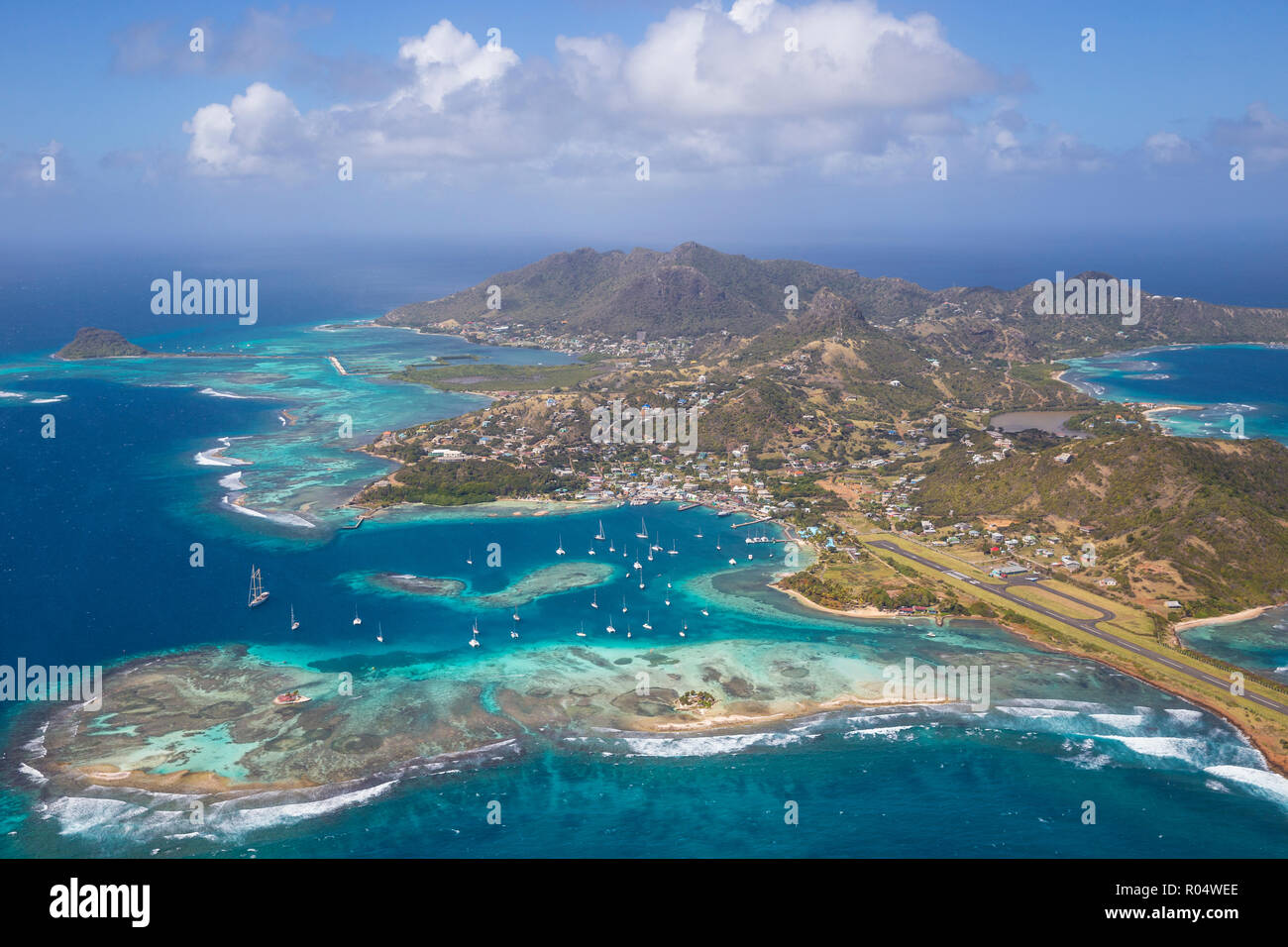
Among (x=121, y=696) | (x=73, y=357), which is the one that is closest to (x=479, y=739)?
(x=121, y=696)

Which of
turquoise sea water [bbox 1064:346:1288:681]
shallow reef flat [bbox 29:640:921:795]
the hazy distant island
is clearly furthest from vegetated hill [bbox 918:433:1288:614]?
Answer: the hazy distant island

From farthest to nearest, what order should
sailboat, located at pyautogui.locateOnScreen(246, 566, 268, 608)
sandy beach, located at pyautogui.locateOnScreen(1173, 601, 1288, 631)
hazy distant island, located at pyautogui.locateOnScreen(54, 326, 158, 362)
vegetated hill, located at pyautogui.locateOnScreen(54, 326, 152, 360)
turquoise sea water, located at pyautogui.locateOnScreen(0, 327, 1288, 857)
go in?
vegetated hill, located at pyautogui.locateOnScreen(54, 326, 152, 360), hazy distant island, located at pyautogui.locateOnScreen(54, 326, 158, 362), sailboat, located at pyautogui.locateOnScreen(246, 566, 268, 608), sandy beach, located at pyautogui.locateOnScreen(1173, 601, 1288, 631), turquoise sea water, located at pyautogui.locateOnScreen(0, 327, 1288, 857)

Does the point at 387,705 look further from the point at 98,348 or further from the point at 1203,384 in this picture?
the point at 98,348

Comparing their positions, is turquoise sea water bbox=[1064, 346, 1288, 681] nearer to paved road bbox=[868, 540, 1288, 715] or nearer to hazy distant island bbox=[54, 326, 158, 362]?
paved road bbox=[868, 540, 1288, 715]

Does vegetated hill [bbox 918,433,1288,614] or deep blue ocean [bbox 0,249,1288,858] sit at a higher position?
vegetated hill [bbox 918,433,1288,614]

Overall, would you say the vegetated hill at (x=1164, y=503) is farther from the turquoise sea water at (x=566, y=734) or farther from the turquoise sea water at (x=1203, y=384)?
the turquoise sea water at (x=1203, y=384)

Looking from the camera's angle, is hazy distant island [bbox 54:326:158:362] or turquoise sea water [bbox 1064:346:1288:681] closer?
turquoise sea water [bbox 1064:346:1288:681]
